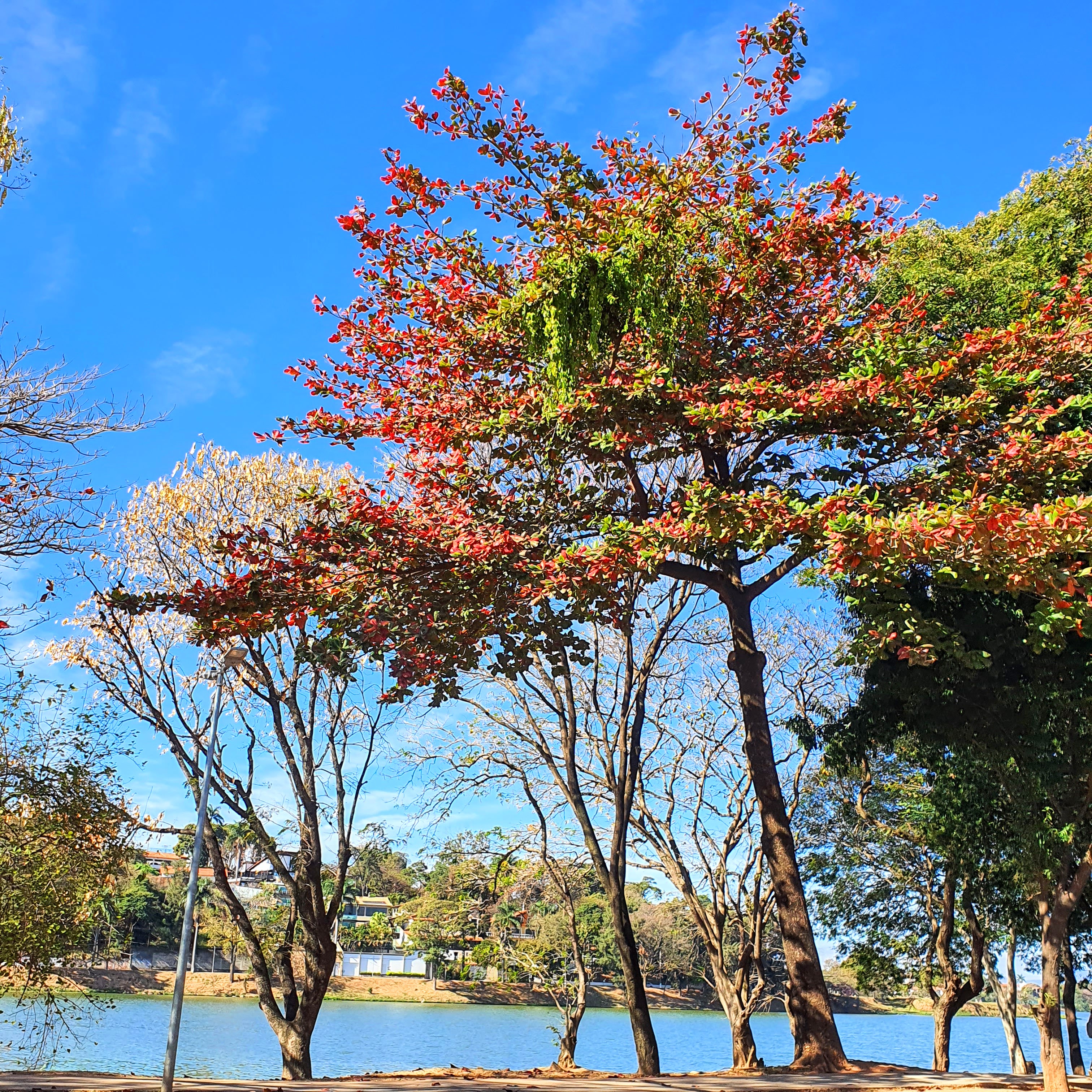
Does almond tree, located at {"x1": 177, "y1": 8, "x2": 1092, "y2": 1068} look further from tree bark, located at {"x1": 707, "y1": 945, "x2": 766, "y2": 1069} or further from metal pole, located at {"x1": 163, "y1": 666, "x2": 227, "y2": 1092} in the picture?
tree bark, located at {"x1": 707, "y1": 945, "x2": 766, "y2": 1069}

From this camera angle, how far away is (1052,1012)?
1091cm

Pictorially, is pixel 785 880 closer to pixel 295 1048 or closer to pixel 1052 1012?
pixel 1052 1012

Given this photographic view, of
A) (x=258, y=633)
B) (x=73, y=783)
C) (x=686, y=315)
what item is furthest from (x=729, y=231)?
(x=73, y=783)

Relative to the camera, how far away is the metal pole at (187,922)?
780 cm

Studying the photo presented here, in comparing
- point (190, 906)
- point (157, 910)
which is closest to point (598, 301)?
point (190, 906)

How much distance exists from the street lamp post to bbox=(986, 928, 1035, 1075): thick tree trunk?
19851 mm

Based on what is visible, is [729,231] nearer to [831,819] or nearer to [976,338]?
[976,338]

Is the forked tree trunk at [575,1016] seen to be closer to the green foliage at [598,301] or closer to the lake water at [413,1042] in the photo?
the lake water at [413,1042]

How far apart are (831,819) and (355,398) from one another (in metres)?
15.8

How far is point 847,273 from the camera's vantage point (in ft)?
38.7

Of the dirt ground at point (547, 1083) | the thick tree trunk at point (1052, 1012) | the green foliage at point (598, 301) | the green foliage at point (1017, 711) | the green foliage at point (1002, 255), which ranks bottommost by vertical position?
the dirt ground at point (547, 1083)

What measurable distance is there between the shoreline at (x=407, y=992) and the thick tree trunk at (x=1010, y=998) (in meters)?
26.4

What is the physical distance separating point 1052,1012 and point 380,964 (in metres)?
60.8

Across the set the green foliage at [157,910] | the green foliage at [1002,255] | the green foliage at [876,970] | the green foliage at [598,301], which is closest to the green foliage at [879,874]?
the green foliage at [876,970]
